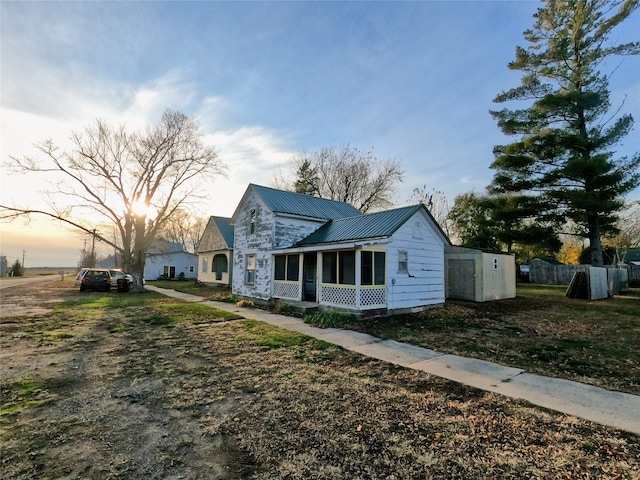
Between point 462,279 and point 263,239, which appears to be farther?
point 462,279

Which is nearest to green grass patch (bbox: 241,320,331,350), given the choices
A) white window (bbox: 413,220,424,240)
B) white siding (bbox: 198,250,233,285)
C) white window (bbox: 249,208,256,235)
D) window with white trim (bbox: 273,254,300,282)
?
window with white trim (bbox: 273,254,300,282)

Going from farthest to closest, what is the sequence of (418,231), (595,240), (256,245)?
(595,240)
(256,245)
(418,231)

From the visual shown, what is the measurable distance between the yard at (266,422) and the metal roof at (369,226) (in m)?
5.74

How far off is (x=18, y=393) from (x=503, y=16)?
47.2 feet

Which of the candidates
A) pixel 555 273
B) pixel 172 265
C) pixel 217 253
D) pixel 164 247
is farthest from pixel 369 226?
pixel 172 265

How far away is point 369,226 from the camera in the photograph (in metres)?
12.9

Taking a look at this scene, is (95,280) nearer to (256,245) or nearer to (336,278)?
(256,245)

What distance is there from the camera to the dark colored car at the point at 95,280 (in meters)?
22.4

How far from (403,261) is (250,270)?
897cm

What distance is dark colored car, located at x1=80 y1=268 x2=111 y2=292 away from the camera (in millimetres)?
22370

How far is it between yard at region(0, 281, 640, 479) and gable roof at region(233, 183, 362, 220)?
9.94m

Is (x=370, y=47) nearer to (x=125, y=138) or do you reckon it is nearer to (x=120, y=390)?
(x=120, y=390)

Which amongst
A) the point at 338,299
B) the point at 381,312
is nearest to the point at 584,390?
the point at 381,312

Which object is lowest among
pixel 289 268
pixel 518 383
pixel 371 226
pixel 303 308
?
pixel 518 383
